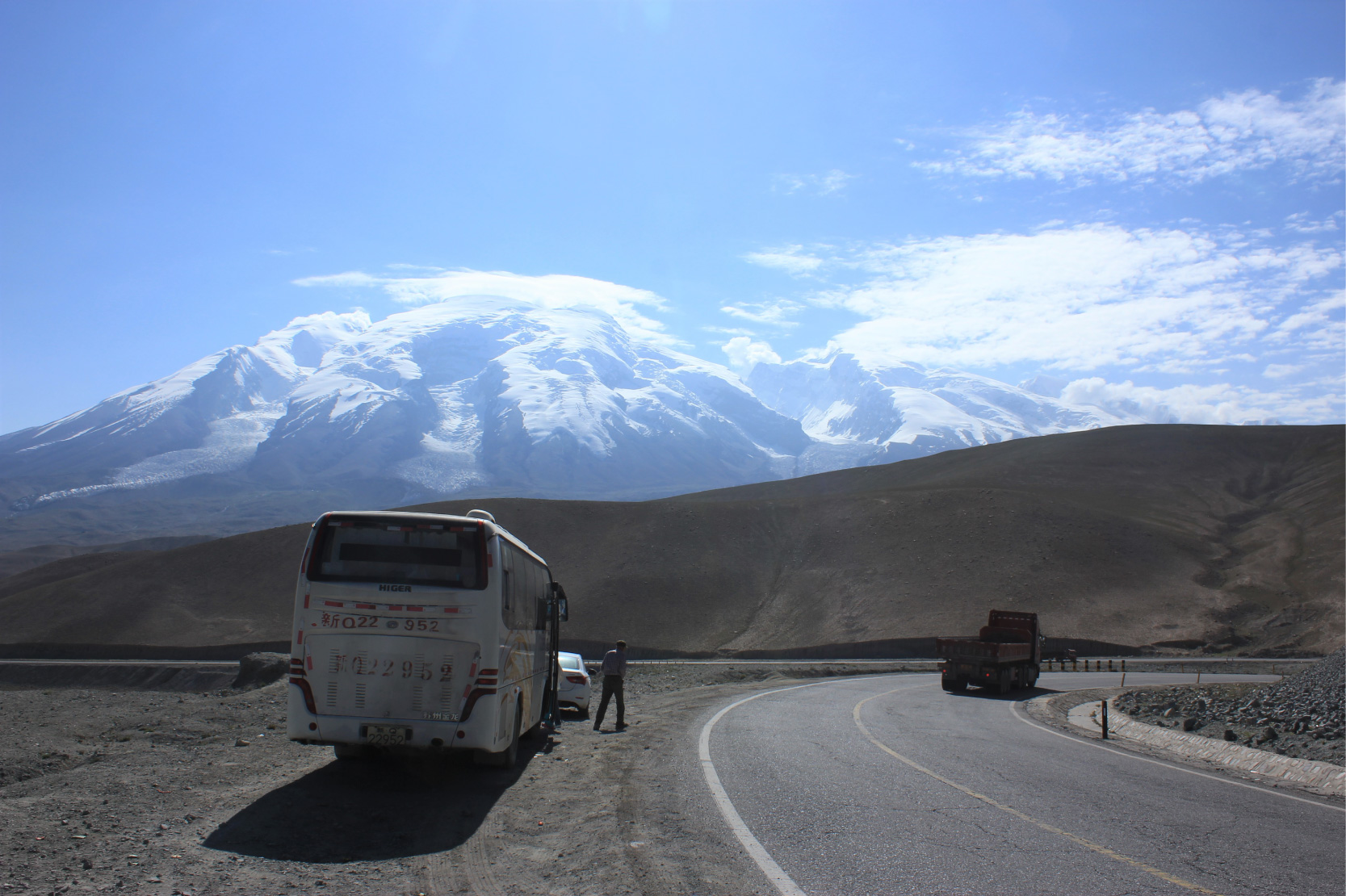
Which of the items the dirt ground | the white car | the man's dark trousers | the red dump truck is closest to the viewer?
the dirt ground

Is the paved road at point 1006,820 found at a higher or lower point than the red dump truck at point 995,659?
higher

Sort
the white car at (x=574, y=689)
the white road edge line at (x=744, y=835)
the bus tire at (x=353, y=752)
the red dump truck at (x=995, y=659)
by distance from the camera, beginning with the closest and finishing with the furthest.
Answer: the white road edge line at (x=744, y=835), the bus tire at (x=353, y=752), the white car at (x=574, y=689), the red dump truck at (x=995, y=659)

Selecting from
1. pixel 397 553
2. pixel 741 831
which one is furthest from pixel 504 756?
pixel 741 831

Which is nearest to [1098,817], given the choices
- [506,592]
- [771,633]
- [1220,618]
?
[506,592]

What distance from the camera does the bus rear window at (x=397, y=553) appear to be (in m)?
9.95

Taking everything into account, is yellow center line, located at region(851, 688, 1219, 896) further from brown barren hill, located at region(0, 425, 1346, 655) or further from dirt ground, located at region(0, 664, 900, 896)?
brown barren hill, located at region(0, 425, 1346, 655)

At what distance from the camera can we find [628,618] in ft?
207

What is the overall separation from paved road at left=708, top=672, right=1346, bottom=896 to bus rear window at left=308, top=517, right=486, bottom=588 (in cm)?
396

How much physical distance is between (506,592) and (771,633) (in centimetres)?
5171

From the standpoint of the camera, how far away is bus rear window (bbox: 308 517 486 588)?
32.7 ft

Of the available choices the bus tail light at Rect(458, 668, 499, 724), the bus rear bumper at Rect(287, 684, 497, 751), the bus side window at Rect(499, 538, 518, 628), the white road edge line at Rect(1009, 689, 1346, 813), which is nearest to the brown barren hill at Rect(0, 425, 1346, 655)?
the white road edge line at Rect(1009, 689, 1346, 813)

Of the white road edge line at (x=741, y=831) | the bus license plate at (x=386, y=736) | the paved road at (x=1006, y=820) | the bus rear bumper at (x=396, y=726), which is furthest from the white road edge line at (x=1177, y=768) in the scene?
the bus license plate at (x=386, y=736)

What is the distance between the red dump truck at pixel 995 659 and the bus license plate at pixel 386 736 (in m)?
23.1

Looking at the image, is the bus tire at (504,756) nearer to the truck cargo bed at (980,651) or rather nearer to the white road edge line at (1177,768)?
the white road edge line at (1177,768)
